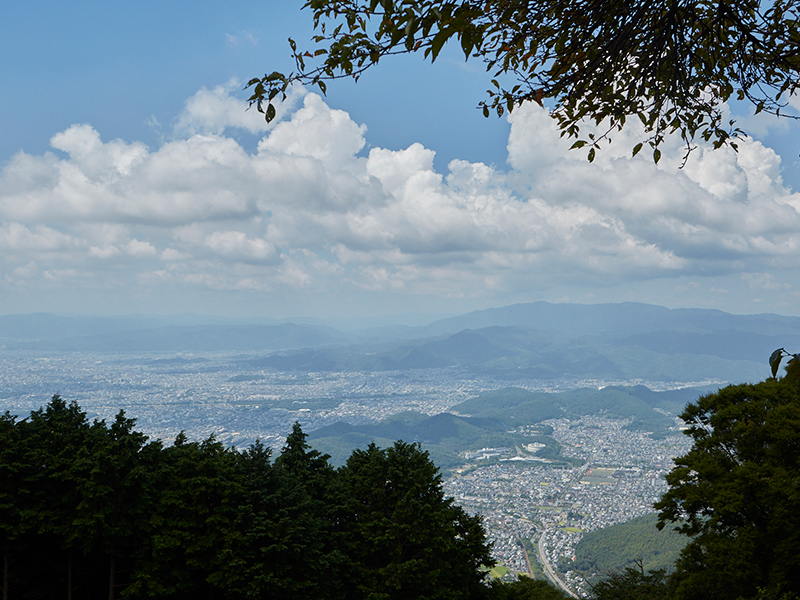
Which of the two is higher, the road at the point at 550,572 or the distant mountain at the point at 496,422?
the road at the point at 550,572

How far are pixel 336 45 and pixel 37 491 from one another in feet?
48.9

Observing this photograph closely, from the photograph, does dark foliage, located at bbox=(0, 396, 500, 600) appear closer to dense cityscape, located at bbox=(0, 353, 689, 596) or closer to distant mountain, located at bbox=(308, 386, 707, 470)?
dense cityscape, located at bbox=(0, 353, 689, 596)

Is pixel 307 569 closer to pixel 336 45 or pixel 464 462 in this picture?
pixel 336 45

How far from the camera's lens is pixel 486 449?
411 ft

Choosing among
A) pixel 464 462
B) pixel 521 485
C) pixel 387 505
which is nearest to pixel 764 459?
pixel 387 505

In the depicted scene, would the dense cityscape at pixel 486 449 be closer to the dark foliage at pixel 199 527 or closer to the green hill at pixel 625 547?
the green hill at pixel 625 547

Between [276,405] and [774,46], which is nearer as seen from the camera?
[774,46]

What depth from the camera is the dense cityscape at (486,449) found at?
61.8 m

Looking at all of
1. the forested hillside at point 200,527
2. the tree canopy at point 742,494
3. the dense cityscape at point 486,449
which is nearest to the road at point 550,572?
the dense cityscape at point 486,449

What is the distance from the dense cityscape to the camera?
6178 centimetres

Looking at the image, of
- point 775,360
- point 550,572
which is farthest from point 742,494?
point 550,572

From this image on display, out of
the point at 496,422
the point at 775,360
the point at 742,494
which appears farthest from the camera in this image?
the point at 496,422

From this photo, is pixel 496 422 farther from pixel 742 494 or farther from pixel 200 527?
pixel 200 527

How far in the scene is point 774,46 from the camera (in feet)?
13.0
